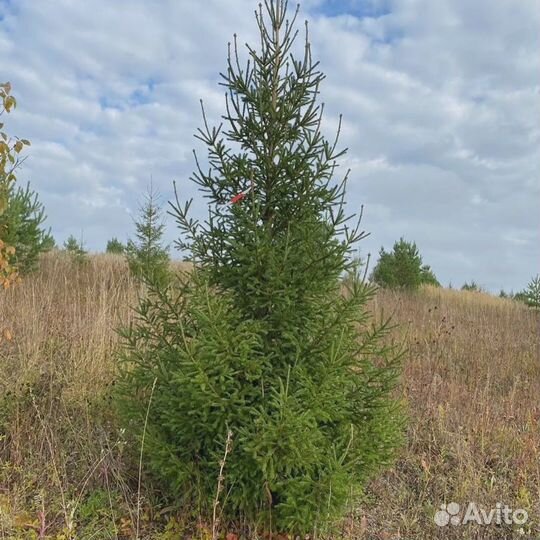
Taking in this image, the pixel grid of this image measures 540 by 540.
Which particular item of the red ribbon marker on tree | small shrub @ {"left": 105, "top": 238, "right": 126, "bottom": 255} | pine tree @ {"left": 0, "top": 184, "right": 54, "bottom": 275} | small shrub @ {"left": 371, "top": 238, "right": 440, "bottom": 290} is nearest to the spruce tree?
the red ribbon marker on tree

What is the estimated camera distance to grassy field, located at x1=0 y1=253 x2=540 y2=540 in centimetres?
348

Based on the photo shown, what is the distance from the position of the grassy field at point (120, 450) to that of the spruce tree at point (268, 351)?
499 mm

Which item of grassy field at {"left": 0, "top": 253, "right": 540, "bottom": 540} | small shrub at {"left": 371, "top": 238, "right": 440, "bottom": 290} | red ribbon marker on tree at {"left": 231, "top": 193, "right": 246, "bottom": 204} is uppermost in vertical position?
small shrub at {"left": 371, "top": 238, "right": 440, "bottom": 290}

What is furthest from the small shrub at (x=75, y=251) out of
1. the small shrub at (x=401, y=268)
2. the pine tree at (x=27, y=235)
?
the small shrub at (x=401, y=268)

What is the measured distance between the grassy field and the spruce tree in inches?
19.7

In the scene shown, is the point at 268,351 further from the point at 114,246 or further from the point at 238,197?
the point at 114,246

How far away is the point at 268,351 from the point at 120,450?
4.65ft

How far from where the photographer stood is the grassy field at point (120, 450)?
11.4 ft

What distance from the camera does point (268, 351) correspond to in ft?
10.0

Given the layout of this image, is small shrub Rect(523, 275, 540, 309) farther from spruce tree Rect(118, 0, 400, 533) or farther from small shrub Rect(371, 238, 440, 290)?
spruce tree Rect(118, 0, 400, 533)

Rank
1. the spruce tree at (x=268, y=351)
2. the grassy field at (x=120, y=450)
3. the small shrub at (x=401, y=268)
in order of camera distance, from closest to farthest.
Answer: the spruce tree at (x=268, y=351)
the grassy field at (x=120, y=450)
the small shrub at (x=401, y=268)

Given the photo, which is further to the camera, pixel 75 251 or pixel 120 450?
pixel 75 251

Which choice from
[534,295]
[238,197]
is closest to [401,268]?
[534,295]

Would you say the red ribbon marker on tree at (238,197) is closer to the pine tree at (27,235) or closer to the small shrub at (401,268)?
the pine tree at (27,235)
